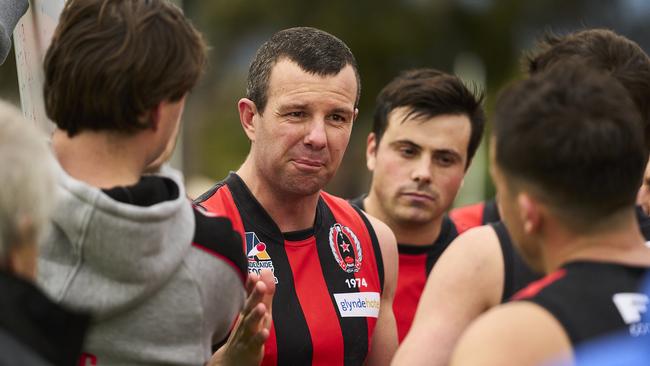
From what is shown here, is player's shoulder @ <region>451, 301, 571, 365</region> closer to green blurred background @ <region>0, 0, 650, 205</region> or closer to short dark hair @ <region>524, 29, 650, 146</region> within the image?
short dark hair @ <region>524, 29, 650, 146</region>

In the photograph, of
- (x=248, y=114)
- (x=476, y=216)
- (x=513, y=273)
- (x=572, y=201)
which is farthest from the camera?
(x=476, y=216)

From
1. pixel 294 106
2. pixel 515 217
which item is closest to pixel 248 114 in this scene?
pixel 294 106

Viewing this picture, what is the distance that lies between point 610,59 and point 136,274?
2120mm

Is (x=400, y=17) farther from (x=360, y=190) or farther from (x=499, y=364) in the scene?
(x=499, y=364)

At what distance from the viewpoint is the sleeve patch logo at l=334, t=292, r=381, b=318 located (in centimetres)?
441

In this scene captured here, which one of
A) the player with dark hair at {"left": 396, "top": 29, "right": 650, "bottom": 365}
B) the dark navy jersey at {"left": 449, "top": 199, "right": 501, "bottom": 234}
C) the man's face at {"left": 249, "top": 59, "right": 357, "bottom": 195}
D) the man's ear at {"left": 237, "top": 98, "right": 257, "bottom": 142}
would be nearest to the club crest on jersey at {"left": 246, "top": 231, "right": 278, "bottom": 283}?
the man's face at {"left": 249, "top": 59, "right": 357, "bottom": 195}

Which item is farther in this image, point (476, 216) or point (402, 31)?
point (402, 31)

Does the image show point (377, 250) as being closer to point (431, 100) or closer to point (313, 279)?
point (313, 279)

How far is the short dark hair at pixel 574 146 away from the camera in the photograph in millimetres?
2703

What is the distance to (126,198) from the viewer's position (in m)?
2.86

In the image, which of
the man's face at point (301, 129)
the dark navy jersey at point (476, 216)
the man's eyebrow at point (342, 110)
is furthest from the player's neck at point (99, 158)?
the dark navy jersey at point (476, 216)

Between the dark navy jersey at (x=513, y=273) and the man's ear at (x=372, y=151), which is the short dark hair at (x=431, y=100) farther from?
the dark navy jersey at (x=513, y=273)

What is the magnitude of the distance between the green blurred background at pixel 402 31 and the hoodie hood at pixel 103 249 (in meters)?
24.2

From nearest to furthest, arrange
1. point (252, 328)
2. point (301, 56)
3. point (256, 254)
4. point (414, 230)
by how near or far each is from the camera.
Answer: point (252, 328)
point (256, 254)
point (301, 56)
point (414, 230)
